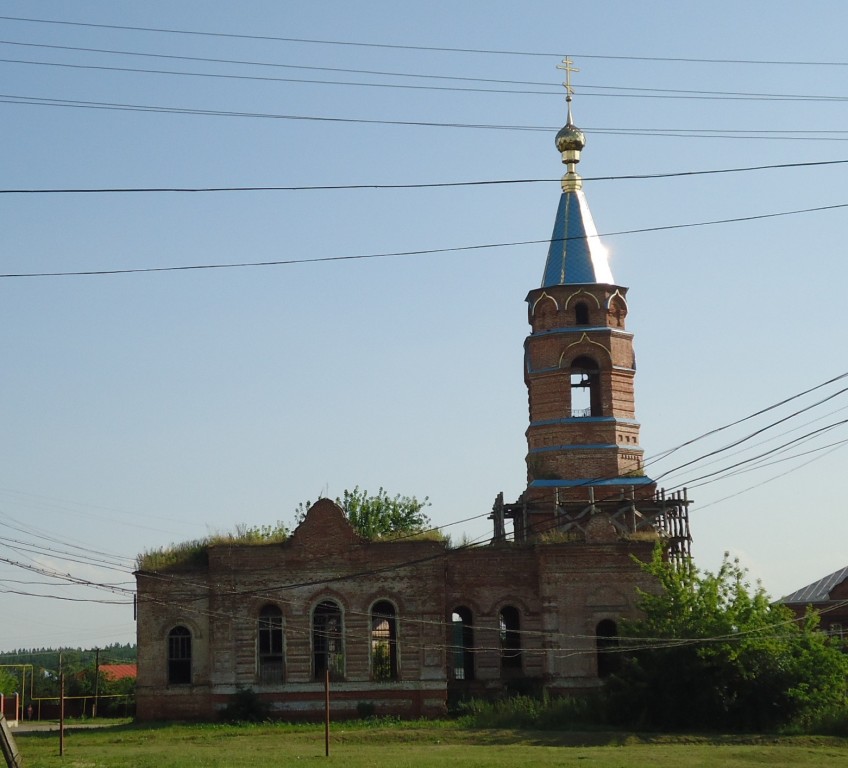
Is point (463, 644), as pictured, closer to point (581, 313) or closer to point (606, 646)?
point (606, 646)

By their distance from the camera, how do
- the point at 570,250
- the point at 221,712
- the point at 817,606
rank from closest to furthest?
the point at 221,712 < the point at 570,250 < the point at 817,606

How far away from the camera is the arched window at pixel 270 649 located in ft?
124

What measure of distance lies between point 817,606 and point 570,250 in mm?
26530

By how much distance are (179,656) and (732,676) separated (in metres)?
16.7

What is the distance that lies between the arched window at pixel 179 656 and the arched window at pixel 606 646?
12585 millimetres

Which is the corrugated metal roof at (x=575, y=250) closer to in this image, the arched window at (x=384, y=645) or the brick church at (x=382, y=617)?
the brick church at (x=382, y=617)

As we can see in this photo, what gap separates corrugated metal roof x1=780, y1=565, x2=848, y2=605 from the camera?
2480 inches

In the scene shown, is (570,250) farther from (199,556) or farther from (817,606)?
(817,606)

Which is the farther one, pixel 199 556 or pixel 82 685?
pixel 82 685

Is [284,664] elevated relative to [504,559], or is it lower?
lower

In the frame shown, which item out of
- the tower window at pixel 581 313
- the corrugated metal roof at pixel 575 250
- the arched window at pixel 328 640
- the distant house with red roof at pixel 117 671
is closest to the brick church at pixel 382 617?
the arched window at pixel 328 640

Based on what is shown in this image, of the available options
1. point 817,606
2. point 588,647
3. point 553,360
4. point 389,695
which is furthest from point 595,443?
point 817,606

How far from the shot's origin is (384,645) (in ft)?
129

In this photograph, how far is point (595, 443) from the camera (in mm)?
41219
